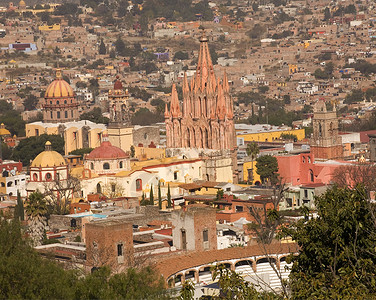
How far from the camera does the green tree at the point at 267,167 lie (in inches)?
3049

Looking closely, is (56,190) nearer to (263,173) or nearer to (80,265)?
(263,173)

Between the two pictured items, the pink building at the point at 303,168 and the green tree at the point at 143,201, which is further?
the pink building at the point at 303,168

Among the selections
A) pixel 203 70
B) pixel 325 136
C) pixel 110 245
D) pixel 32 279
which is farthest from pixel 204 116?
pixel 32 279

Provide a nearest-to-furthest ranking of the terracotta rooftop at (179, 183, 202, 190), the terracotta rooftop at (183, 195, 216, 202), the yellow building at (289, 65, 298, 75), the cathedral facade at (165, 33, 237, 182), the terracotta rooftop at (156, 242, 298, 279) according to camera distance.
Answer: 1. the terracotta rooftop at (156, 242, 298, 279)
2. the terracotta rooftop at (183, 195, 216, 202)
3. the terracotta rooftop at (179, 183, 202, 190)
4. the cathedral facade at (165, 33, 237, 182)
5. the yellow building at (289, 65, 298, 75)

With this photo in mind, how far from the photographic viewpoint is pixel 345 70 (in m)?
173

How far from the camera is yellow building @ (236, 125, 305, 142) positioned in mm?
100956

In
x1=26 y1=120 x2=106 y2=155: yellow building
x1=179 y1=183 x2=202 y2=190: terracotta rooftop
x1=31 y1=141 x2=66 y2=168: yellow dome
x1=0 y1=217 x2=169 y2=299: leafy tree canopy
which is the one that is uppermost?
x1=26 y1=120 x2=106 y2=155: yellow building

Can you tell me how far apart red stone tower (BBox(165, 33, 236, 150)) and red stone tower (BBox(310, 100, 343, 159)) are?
6325mm

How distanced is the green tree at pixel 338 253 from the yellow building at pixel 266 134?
70.1 m

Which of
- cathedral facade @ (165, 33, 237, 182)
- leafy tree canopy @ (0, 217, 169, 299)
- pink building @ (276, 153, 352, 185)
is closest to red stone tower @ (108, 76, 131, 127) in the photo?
cathedral facade @ (165, 33, 237, 182)

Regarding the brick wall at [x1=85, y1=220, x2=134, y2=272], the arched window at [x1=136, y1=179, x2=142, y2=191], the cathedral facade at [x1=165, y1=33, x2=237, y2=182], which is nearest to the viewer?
the brick wall at [x1=85, y1=220, x2=134, y2=272]

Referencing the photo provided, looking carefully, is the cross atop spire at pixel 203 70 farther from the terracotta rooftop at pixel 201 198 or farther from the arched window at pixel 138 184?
the terracotta rooftop at pixel 201 198

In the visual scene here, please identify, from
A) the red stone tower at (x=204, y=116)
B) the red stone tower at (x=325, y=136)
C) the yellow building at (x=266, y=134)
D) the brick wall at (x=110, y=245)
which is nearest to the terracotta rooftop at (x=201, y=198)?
the red stone tower at (x=204, y=116)

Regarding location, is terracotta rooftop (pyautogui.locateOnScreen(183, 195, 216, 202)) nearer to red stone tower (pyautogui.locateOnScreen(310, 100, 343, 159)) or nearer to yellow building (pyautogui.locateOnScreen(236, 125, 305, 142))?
red stone tower (pyautogui.locateOnScreen(310, 100, 343, 159))
